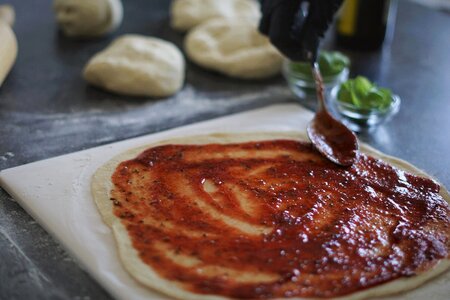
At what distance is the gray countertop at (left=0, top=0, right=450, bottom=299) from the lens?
1.47m

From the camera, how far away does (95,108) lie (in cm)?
222

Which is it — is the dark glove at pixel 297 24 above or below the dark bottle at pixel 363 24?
above

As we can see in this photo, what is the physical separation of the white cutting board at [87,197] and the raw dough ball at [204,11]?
0.80 metres

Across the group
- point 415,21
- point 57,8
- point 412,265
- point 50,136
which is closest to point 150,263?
point 412,265

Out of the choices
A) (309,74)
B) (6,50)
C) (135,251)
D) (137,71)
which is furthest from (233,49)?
(135,251)

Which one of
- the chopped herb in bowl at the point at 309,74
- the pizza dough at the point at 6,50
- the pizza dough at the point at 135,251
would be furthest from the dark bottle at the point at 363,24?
the pizza dough at the point at 6,50

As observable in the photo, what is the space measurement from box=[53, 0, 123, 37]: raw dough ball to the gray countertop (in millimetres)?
57

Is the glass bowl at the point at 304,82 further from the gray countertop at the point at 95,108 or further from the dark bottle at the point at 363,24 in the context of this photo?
the dark bottle at the point at 363,24

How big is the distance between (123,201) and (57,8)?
4.51 feet

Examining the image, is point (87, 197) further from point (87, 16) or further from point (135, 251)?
point (87, 16)

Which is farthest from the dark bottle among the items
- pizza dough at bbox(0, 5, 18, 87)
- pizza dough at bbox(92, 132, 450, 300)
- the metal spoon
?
pizza dough at bbox(0, 5, 18, 87)

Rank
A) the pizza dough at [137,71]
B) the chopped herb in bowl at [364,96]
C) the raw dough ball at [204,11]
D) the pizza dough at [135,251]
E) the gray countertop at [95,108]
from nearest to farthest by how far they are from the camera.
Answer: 1. the pizza dough at [135,251]
2. the gray countertop at [95,108]
3. the chopped herb in bowl at [364,96]
4. the pizza dough at [137,71]
5. the raw dough ball at [204,11]

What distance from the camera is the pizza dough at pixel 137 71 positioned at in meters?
2.25

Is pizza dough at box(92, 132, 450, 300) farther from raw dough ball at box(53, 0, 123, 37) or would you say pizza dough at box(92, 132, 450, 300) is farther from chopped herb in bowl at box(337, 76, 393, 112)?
raw dough ball at box(53, 0, 123, 37)
